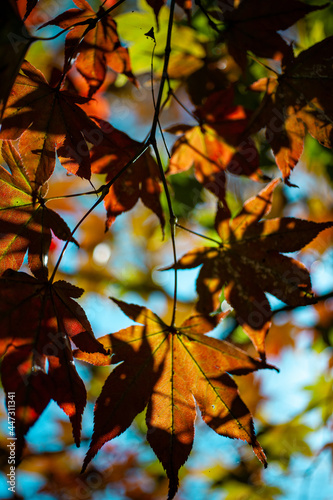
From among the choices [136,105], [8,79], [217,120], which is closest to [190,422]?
[8,79]

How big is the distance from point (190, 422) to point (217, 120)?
762 mm

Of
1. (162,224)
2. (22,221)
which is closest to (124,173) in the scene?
(162,224)

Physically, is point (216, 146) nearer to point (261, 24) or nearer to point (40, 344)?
point (261, 24)

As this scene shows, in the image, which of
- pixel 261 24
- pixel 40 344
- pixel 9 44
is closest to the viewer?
pixel 9 44

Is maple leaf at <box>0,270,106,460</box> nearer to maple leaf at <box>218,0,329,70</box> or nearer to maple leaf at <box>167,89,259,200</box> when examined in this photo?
maple leaf at <box>167,89,259,200</box>

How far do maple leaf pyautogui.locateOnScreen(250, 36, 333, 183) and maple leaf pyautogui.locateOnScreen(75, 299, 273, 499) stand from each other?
16.8 inches

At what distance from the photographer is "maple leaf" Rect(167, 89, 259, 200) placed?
100 cm

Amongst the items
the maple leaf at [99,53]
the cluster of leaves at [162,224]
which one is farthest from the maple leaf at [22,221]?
the maple leaf at [99,53]

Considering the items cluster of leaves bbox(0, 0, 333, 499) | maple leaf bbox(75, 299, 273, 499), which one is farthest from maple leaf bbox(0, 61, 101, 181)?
maple leaf bbox(75, 299, 273, 499)

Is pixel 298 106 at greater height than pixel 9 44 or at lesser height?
greater

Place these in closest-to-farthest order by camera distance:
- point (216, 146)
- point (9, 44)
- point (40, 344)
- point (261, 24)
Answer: point (9, 44), point (40, 344), point (261, 24), point (216, 146)

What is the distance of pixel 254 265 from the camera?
0.88 meters

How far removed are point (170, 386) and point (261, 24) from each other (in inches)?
32.5

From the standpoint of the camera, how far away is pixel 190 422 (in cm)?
74
